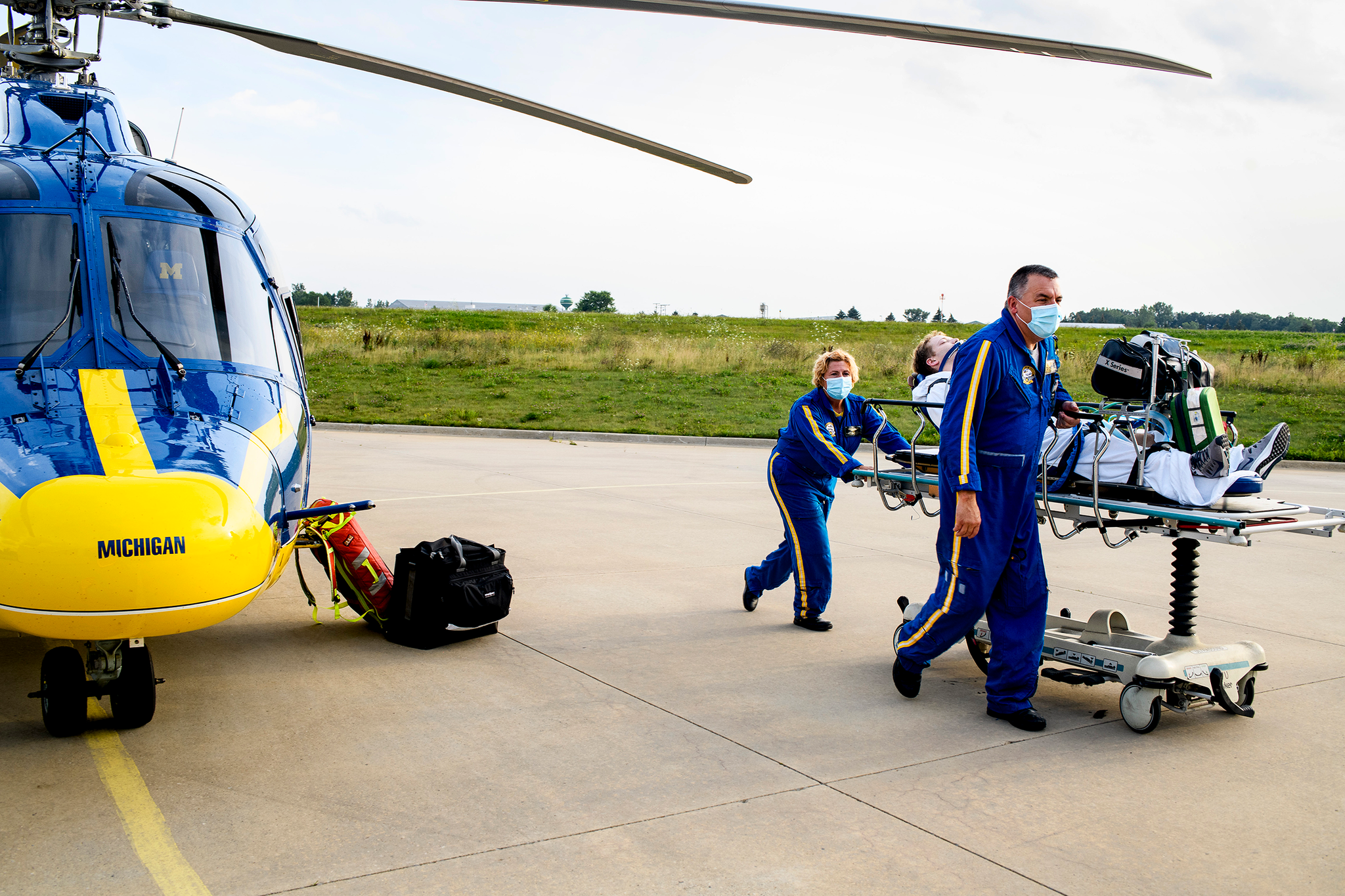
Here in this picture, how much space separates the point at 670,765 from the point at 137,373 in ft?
9.81

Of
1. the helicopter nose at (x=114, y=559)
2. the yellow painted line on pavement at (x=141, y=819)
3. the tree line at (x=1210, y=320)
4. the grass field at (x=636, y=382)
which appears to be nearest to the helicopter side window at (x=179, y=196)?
the helicopter nose at (x=114, y=559)

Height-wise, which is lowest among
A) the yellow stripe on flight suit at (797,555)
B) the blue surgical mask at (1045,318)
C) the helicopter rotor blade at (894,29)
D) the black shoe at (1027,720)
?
the black shoe at (1027,720)

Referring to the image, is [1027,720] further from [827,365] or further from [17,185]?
[17,185]

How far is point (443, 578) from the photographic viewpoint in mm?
5906

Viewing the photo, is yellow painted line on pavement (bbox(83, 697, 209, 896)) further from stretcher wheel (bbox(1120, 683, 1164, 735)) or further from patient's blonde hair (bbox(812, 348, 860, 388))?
patient's blonde hair (bbox(812, 348, 860, 388))

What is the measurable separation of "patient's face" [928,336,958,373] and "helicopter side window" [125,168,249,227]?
4187mm

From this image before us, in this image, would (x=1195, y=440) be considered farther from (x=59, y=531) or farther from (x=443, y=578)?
(x=59, y=531)

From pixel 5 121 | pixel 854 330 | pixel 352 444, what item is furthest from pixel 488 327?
pixel 5 121

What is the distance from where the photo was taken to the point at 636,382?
26.9 metres

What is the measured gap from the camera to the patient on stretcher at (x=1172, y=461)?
179 inches

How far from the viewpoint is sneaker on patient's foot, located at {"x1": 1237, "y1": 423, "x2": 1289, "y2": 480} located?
4801 millimetres

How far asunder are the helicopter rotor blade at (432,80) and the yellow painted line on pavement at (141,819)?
3685mm

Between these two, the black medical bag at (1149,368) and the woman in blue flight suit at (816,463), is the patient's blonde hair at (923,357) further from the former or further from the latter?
the black medical bag at (1149,368)

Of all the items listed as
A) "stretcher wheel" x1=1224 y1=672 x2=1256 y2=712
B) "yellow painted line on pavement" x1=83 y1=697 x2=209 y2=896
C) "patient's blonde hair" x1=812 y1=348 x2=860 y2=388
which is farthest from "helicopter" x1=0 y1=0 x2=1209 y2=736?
"stretcher wheel" x1=1224 y1=672 x2=1256 y2=712
